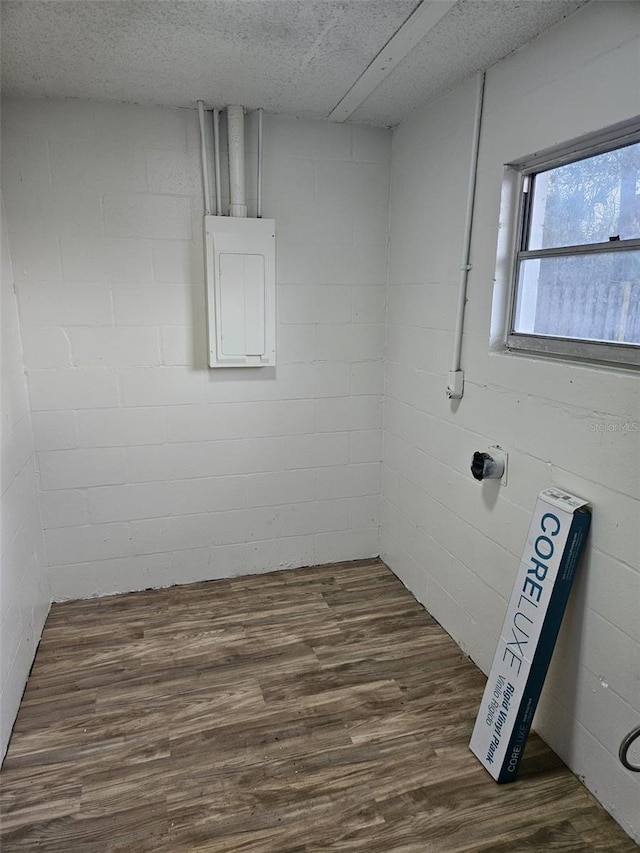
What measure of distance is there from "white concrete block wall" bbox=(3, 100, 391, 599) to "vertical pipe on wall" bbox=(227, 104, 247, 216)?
0.30ft

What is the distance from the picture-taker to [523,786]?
1.76 metres

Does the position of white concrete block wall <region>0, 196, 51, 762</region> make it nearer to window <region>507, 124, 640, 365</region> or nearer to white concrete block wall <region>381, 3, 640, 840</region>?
white concrete block wall <region>381, 3, 640, 840</region>

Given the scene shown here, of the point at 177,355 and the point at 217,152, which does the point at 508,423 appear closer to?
the point at 177,355

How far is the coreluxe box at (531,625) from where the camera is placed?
5.54 ft

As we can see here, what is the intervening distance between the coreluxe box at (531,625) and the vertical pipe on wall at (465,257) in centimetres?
→ 72

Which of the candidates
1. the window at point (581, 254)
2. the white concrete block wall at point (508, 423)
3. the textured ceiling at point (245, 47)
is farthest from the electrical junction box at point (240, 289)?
the window at point (581, 254)

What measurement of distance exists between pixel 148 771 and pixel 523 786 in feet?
4.14

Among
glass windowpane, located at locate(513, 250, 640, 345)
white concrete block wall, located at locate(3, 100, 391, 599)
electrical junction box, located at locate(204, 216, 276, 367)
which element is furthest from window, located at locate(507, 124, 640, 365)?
electrical junction box, located at locate(204, 216, 276, 367)

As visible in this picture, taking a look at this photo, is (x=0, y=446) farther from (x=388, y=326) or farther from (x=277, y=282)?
(x=388, y=326)

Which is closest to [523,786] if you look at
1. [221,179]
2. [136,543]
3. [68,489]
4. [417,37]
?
[136,543]

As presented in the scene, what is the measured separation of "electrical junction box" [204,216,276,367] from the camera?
8.57 ft

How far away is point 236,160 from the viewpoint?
2561 millimetres

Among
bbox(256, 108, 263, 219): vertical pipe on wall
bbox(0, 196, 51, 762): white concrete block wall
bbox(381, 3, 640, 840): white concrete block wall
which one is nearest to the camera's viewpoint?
bbox(381, 3, 640, 840): white concrete block wall

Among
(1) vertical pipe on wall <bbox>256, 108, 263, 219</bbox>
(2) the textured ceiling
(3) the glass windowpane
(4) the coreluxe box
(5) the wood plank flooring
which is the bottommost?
(5) the wood plank flooring
